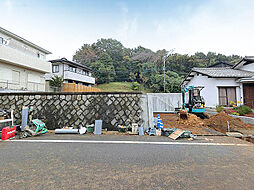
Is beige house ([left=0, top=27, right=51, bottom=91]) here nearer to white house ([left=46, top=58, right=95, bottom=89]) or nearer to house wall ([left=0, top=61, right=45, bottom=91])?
house wall ([left=0, top=61, right=45, bottom=91])

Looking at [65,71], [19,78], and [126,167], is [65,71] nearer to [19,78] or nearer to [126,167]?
[19,78]

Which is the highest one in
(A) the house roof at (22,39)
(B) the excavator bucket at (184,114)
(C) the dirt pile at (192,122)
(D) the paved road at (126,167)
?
(A) the house roof at (22,39)

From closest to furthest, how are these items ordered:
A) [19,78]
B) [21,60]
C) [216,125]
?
1. [216,125]
2. [21,60]
3. [19,78]

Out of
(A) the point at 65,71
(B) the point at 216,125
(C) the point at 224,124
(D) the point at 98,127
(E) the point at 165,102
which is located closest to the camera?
(D) the point at 98,127

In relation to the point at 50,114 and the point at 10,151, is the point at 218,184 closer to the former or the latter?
the point at 10,151

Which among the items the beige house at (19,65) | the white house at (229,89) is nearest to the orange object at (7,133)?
the beige house at (19,65)

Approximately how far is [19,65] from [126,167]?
1517cm

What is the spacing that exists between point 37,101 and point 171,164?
650 cm

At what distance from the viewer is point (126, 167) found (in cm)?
234

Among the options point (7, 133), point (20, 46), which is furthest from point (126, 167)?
point (20, 46)

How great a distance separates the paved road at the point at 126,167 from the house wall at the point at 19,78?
36.9ft

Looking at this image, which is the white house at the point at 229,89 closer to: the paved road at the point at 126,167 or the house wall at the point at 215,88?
the house wall at the point at 215,88

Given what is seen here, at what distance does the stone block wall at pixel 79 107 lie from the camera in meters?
5.53

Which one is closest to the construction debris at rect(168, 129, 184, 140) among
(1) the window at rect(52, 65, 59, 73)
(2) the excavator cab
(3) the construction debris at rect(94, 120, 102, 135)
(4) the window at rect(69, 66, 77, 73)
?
(3) the construction debris at rect(94, 120, 102, 135)
